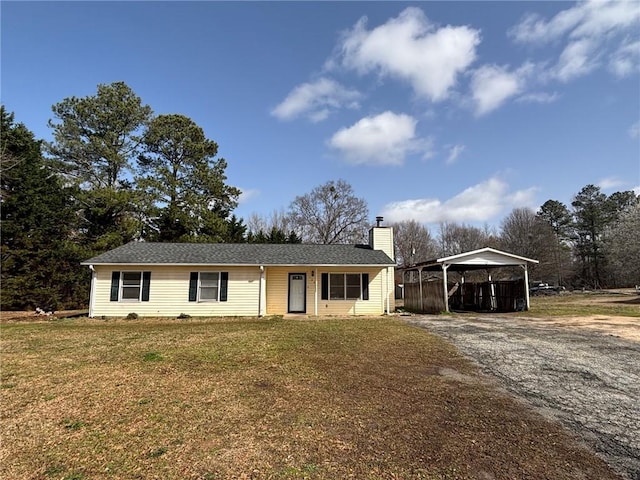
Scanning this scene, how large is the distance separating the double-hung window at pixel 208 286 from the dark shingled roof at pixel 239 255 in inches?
28.8

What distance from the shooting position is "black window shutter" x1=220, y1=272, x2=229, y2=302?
1591 cm

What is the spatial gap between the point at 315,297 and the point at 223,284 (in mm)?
4130

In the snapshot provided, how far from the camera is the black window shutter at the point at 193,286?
1583 centimetres

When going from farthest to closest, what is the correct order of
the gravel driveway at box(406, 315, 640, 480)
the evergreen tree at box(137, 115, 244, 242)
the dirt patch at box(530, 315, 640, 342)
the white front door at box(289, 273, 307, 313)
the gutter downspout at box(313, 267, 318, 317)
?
the evergreen tree at box(137, 115, 244, 242), the white front door at box(289, 273, 307, 313), the gutter downspout at box(313, 267, 318, 317), the dirt patch at box(530, 315, 640, 342), the gravel driveway at box(406, 315, 640, 480)

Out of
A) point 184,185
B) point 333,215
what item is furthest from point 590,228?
point 184,185

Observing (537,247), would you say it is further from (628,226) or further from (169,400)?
(169,400)

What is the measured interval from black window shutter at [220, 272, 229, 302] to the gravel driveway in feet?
29.8

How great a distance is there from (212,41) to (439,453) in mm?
13482

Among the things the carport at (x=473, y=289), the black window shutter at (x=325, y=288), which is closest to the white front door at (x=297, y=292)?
the black window shutter at (x=325, y=288)

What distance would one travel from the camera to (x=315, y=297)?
16.4m

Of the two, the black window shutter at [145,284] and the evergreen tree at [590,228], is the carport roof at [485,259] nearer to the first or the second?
the black window shutter at [145,284]

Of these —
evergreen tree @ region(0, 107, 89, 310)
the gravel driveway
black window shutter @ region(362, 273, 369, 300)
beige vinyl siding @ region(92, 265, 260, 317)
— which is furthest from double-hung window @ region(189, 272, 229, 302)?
evergreen tree @ region(0, 107, 89, 310)

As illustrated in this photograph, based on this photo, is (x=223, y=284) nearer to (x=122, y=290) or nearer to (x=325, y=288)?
(x=122, y=290)

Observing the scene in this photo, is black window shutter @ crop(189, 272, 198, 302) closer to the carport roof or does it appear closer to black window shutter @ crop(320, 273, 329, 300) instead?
black window shutter @ crop(320, 273, 329, 300)
